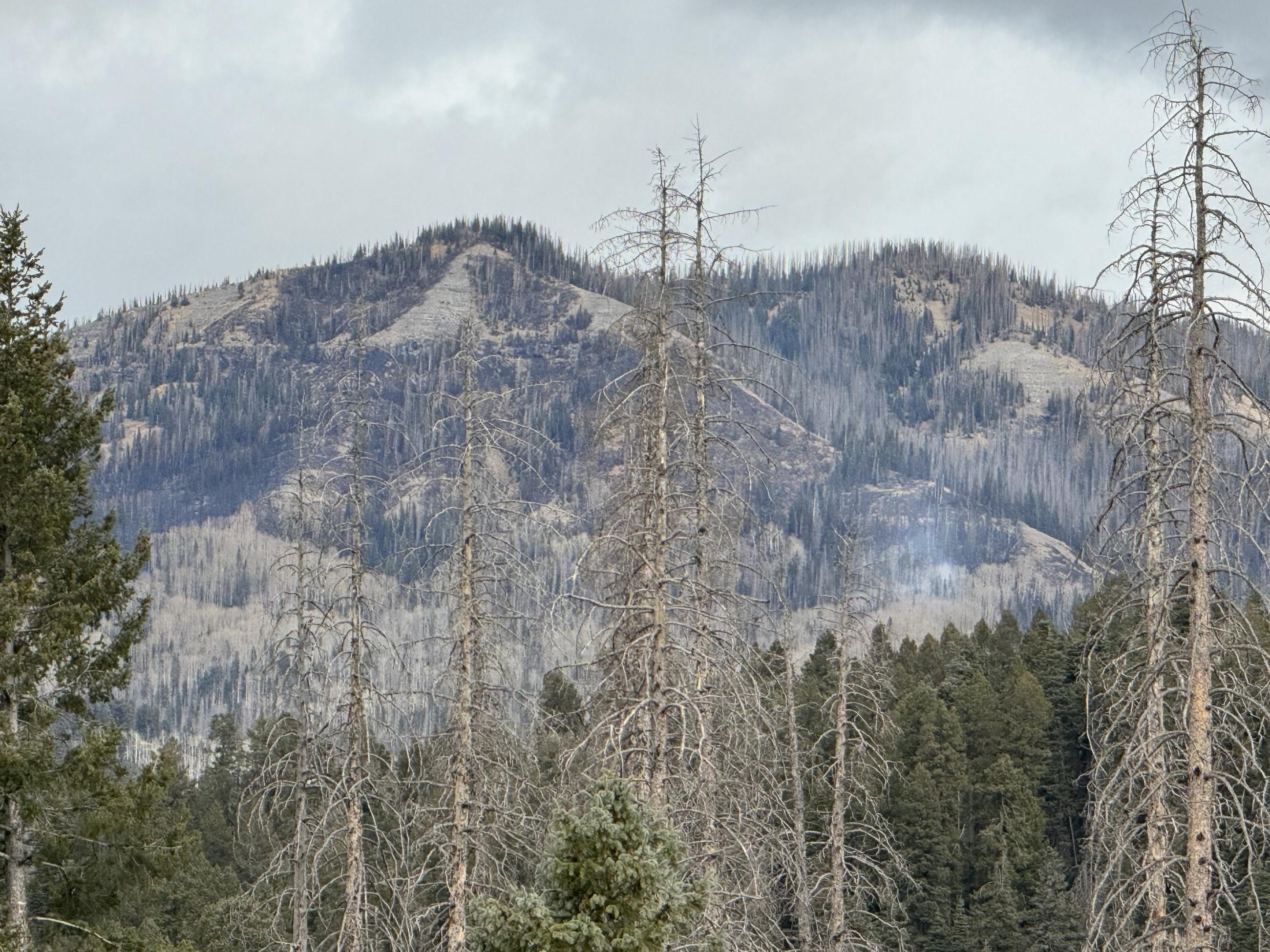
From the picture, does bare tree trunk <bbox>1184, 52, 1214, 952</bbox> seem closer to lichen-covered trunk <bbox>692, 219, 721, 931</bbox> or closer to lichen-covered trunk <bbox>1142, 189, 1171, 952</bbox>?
lichen-covered trunk <bbox>1142, 189, 1171, 952</bbox>

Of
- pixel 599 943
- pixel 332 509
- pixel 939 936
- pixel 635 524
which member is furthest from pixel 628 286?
pixel 939 936

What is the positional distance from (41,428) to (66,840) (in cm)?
439

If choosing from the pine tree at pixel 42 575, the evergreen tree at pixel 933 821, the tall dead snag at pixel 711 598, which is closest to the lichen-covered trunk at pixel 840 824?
Result: the tall dead snag at pixel 711 598

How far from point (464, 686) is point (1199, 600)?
9.36 metres

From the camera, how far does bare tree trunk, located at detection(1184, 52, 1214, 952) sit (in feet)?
43.5

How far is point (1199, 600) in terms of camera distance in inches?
530

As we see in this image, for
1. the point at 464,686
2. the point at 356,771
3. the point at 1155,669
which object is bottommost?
the point at 356,771

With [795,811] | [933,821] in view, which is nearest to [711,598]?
[795,811]

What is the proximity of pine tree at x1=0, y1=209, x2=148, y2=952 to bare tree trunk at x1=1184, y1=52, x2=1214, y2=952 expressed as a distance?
10639mm

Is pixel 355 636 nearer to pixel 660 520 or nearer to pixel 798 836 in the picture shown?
pixel 660 520

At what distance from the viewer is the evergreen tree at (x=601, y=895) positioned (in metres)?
12.9

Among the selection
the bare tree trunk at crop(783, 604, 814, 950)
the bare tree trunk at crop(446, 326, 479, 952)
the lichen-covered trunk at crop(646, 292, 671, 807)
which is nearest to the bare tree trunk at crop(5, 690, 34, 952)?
the bare tree trunk at crop(446, 326, 479, 952)

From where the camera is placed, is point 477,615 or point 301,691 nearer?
point 477,615

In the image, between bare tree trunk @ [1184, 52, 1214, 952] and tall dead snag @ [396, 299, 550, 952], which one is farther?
tall dead snag @ [396, 299, 550, 952]
